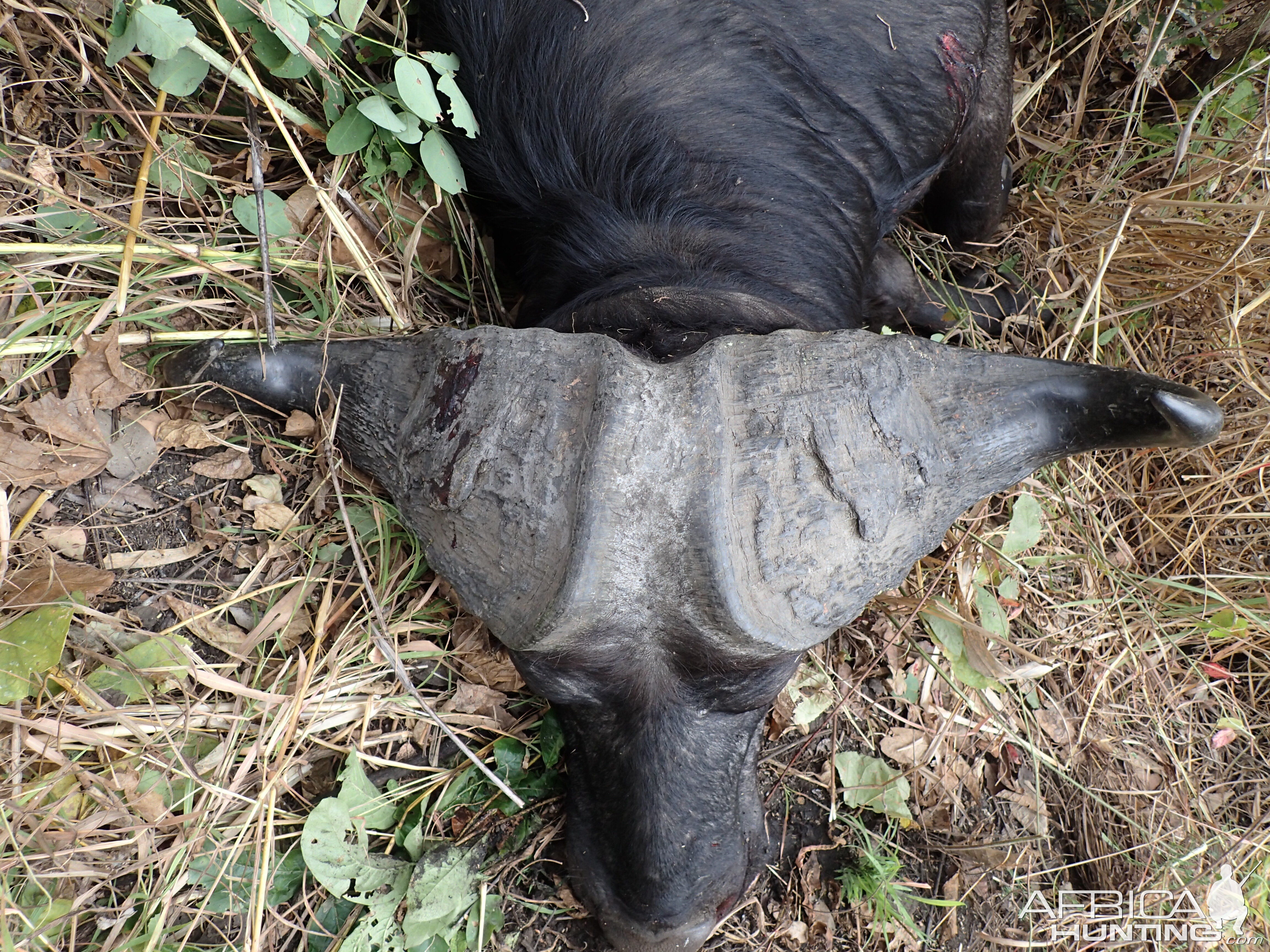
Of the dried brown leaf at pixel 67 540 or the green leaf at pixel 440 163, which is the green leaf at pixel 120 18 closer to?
the green leaf at pixel 440 163

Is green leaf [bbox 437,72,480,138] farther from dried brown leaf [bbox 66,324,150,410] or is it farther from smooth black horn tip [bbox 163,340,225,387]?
dried brown leaf [bbox 66,324,150,410]

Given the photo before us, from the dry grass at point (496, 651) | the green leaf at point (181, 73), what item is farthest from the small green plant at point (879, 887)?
the green leaf at point (181, 73)

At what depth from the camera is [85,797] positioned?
7.60 feet

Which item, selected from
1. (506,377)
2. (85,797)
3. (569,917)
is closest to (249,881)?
(85,797)

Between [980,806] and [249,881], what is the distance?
2416mm

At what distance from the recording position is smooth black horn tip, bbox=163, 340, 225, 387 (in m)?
2.26

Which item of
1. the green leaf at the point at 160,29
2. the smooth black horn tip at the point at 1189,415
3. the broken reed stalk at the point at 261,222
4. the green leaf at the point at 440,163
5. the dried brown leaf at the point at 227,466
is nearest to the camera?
the smooth black horn tip at the point at 1189,415

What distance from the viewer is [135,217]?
2.42 metres

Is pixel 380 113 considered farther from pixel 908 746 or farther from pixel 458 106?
pixel 908 746

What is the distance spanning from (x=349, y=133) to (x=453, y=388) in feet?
3.38

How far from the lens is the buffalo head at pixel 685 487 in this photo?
1.85 meters

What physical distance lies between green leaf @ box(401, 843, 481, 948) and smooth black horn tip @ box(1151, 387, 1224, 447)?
2.09 m

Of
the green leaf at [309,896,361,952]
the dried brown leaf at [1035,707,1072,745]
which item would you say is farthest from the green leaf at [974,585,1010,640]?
the green leaf at [309,896,361,952]

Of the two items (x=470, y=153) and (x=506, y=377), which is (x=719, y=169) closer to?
(x=470, y=153)
